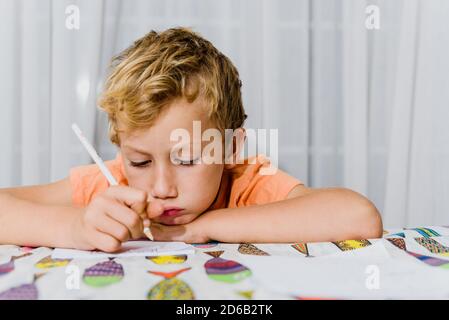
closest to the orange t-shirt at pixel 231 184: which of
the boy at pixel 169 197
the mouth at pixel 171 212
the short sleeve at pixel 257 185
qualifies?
the short sleeve at pixel 257 185

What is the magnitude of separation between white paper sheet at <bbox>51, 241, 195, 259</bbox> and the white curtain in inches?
32.3

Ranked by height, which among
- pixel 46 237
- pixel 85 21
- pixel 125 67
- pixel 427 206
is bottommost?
pixel 427 206

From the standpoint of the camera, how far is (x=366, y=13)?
162 centimetres

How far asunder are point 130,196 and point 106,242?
2.5 inches

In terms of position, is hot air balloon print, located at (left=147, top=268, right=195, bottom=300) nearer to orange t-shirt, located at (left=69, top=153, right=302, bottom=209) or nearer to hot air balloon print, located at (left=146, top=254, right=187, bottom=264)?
hot air balloon print, located at (left=146, top=254, right=187, bottom=264)

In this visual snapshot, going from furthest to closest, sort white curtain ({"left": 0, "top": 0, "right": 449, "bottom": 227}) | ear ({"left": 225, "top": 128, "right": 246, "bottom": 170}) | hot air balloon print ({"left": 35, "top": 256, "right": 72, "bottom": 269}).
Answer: white curtain ({"left": 0, "top": 0, "right": 449, "bottom": 227})
ear ({"left": 225, "top": 128, "right": 246, "bottom": 170})
hot air balloon print ({"left": 35, "top": 256, "right": 72, "bottom": 269})

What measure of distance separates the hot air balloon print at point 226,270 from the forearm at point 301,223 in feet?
0.49

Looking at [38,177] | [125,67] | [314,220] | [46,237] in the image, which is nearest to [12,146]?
[38,177]

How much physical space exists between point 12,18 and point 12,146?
1.16 ft

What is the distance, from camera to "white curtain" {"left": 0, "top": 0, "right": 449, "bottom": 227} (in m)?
1.51

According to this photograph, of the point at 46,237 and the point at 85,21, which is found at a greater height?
the point at 85,21

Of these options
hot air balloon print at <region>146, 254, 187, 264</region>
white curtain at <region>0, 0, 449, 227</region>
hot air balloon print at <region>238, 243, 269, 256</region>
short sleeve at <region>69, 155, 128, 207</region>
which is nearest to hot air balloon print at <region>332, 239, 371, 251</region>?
hot air balloon print at <region>238, 243, 269, 256</region>

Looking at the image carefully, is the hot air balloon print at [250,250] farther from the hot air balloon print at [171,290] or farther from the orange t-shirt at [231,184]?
the orange t-shirt at [231,184]
